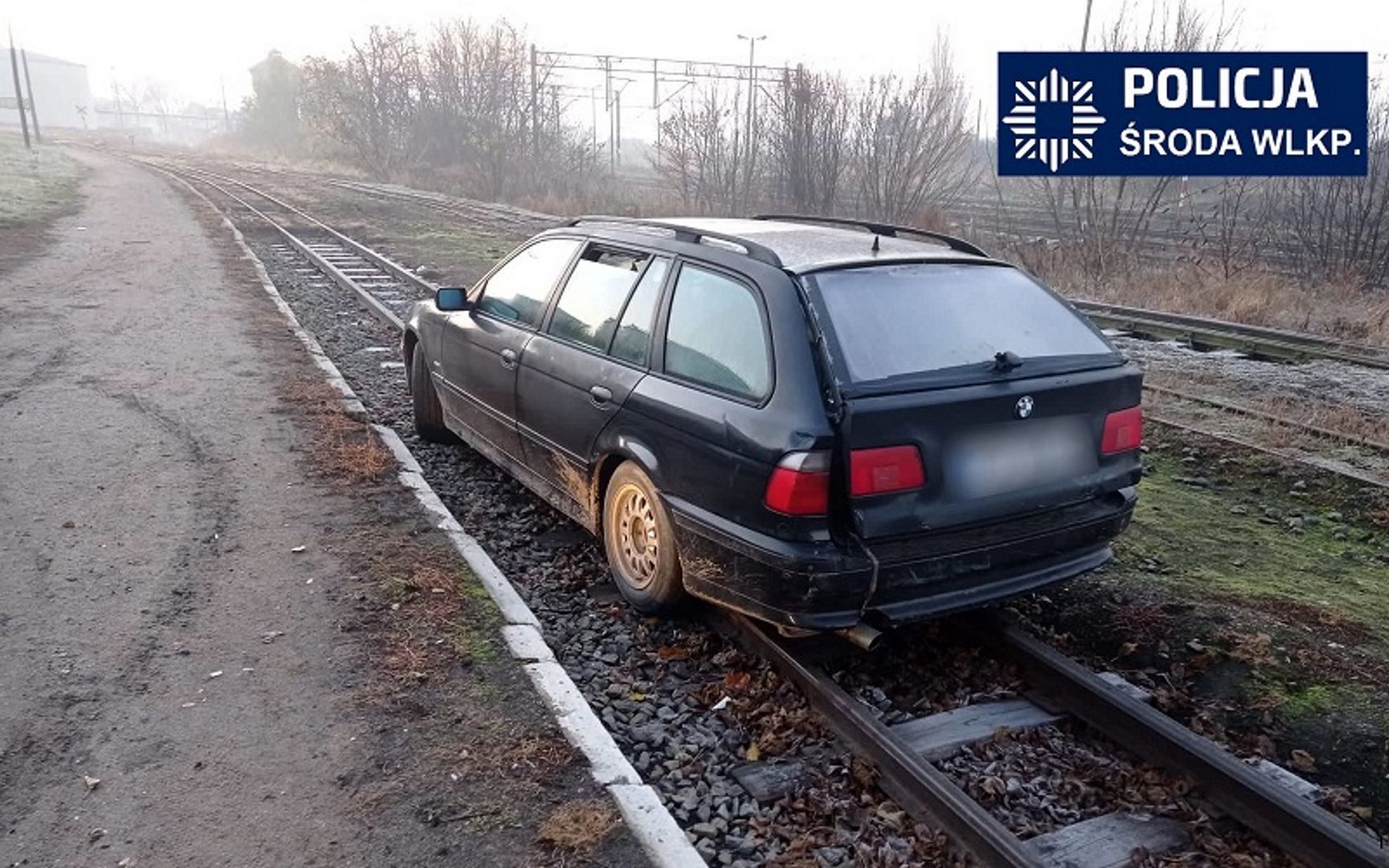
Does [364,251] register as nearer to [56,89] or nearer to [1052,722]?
[1052,722]

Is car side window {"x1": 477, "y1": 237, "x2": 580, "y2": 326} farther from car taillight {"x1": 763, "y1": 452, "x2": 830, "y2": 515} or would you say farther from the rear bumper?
car taillight {"x1": 763, "y1": 452, "x2": 830, "y2": 515}

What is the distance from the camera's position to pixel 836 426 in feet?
12.2

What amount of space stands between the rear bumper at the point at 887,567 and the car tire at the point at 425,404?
138 inches

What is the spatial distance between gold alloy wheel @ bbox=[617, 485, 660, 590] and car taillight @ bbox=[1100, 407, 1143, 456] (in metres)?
1.97

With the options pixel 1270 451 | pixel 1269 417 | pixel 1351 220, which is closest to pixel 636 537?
pixel 1270 451

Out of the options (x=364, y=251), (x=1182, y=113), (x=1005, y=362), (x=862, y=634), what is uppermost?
(x=1182, y=113)

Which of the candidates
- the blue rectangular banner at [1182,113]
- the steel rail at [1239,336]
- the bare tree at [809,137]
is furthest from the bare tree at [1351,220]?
the bare tree at [809,137]

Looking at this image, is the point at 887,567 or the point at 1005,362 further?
the point at 1005,362

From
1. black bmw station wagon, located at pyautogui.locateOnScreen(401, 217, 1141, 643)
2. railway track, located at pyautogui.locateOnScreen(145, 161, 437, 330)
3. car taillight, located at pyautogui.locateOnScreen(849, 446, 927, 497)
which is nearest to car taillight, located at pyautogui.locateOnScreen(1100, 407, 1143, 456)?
black bmw station wagon, located at pyautogui.locateOnScreen(401, 217, 1141, 643)

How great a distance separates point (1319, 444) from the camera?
7.54 m

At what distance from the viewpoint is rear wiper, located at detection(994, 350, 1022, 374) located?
399 cm

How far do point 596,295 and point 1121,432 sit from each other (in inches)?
102

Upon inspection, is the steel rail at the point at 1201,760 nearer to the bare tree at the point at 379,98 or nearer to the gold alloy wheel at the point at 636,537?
the gold alloy wheel at the point at 636,537

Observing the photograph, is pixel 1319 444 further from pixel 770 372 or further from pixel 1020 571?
pixel 770 372
